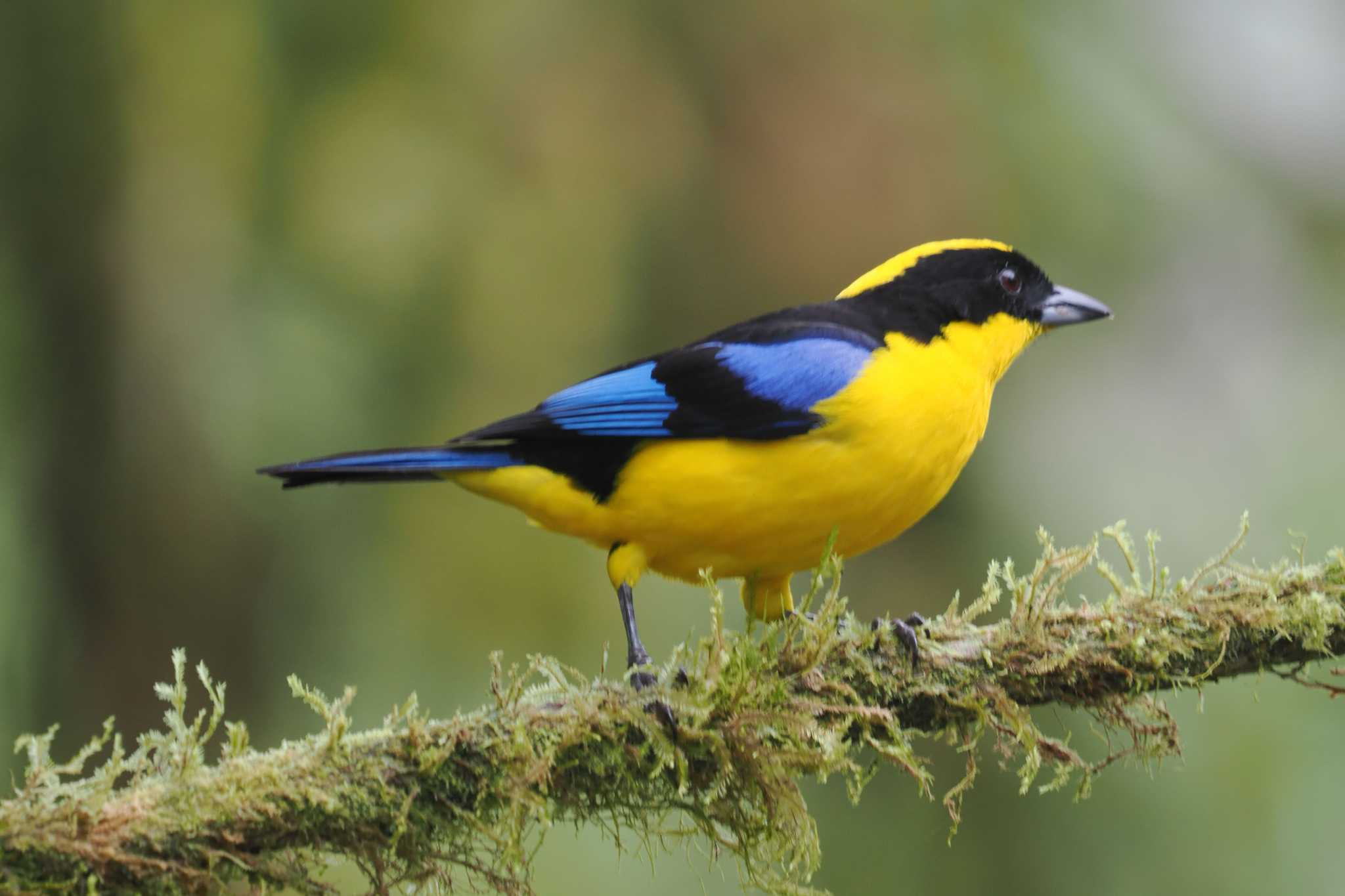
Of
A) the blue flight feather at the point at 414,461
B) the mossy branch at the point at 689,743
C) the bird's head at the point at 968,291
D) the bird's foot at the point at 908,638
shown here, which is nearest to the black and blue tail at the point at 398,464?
the blue flight feather at the point at 414,461

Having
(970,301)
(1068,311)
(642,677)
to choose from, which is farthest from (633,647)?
(1068,311)

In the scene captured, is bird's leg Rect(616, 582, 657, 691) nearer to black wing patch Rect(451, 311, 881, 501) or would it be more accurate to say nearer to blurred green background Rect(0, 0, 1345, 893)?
black wing patch Rect(451, 311, 881, 501)

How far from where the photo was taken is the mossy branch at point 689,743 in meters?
2.50

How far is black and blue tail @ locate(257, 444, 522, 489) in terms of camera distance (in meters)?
3.83

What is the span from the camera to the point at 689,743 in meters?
2.82

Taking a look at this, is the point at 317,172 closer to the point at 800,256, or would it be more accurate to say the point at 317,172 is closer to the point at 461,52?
the point at 461,52

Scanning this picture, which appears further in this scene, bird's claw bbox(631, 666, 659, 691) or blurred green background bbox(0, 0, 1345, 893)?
blurred green background bbox(0, 0, 1345, 893)

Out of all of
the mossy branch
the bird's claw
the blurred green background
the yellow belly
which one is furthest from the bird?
the blurred green background

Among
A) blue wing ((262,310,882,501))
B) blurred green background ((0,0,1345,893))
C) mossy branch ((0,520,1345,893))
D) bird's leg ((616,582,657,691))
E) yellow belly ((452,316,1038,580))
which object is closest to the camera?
mossy branch ((0,520,1345,893))

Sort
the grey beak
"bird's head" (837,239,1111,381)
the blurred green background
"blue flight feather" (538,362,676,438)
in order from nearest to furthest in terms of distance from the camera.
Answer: "blue flight feather" (538,362,676,438) < "bird's head" (837,239,1111,381) < the grey beak < the blurred green background

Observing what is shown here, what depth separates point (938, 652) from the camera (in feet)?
9.84

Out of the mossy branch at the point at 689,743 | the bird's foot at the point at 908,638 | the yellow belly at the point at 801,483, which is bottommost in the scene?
the mossy branch at the point at 689,743

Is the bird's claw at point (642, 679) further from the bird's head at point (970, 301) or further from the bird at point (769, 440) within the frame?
the bird's head at point (970, 301)

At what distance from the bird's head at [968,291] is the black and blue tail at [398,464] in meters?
1.26
